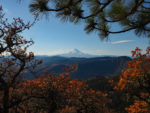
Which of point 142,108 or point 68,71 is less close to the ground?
point 68,71

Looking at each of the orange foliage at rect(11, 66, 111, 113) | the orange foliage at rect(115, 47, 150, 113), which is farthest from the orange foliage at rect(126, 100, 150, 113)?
the orange foliage at rect(11, 66, 111, 113)

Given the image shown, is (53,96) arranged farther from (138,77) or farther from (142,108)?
(142,108)

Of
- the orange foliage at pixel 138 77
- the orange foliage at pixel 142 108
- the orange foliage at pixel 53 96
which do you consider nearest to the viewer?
the orange foliage at pixel 53 96

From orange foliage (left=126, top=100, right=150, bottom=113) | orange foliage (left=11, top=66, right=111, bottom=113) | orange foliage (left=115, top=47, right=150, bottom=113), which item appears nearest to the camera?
orange foliage (left=11, top=66, right=111, bottom=113)

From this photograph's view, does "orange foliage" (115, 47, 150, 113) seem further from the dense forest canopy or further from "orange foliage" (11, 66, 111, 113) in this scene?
"orange foliage" (11, 66, 111, 113)

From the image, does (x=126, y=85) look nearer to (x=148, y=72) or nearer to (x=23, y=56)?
(x=148, y=72)

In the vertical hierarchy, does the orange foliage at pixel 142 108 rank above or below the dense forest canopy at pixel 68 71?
below

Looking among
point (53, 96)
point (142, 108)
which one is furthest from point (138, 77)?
point (53, 96)

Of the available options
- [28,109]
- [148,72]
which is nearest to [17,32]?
[28,109]

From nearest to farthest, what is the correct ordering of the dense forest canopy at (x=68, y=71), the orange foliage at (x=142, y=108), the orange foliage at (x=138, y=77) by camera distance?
the dense forest canopy at (x=68, y=71), the orange foliage at (x=138, y=77), the orange foliage at (x=142, y=108)

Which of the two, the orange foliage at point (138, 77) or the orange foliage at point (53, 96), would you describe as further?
the orange foliage at point (138, 77)

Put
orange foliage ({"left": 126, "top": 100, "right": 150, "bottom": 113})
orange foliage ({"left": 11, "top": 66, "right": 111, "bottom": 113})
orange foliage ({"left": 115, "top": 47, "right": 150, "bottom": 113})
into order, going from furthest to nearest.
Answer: orange foliage ({"left": 126, "top": 100, "right": 150, "bottom": 113})
orange foliage ({"left": 115, "top": 47, "right": 150, "bottom": 113})
orange foliage ({"left": 11, "top": 66, "right": 111, "bottom": 113})

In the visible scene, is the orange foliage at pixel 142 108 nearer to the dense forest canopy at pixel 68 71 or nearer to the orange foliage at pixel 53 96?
the dense forest canopy at pixel 68 71

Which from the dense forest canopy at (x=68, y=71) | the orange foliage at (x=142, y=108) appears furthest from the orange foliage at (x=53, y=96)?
the orange foliage at (x=142, y=108)
